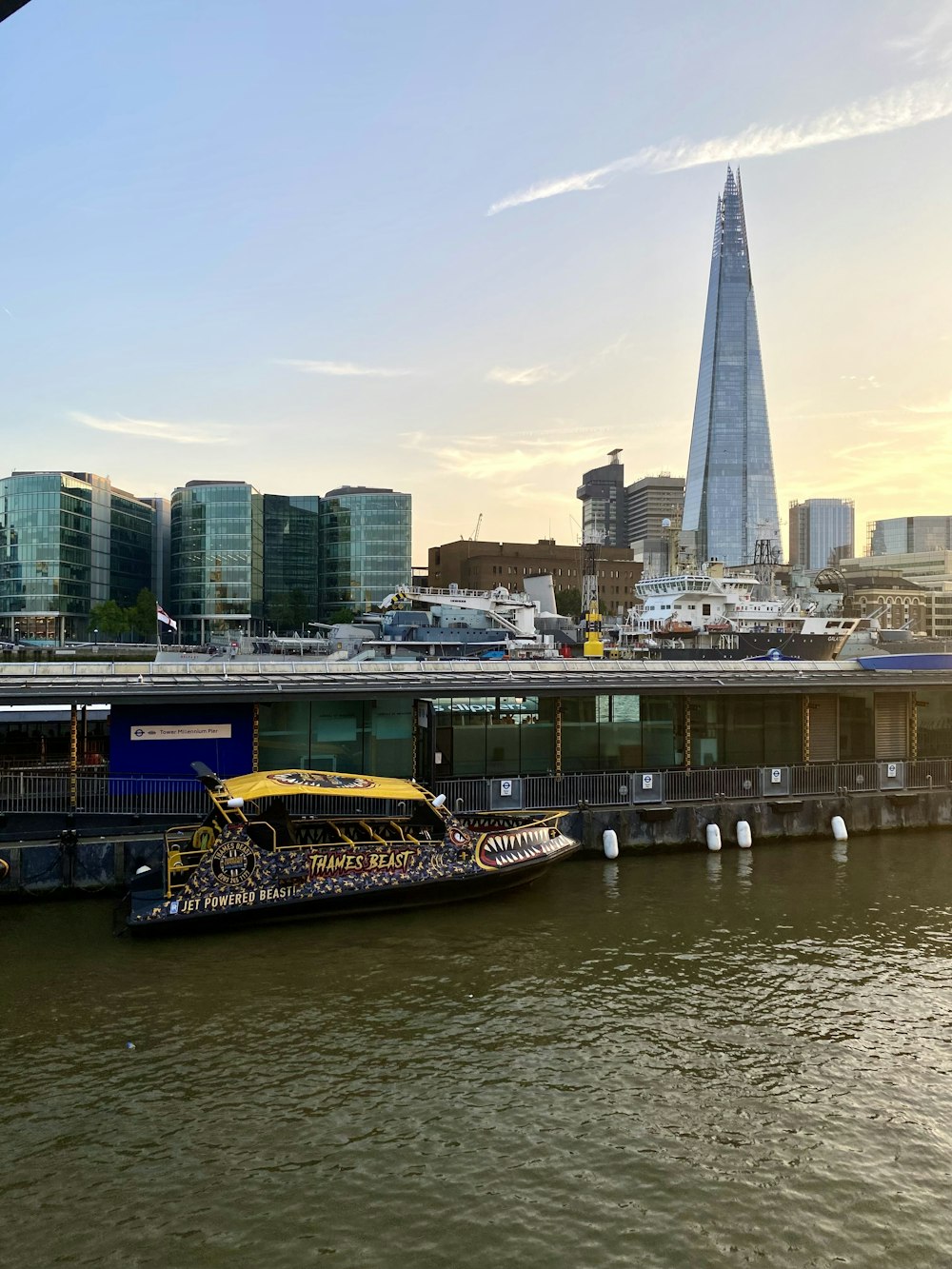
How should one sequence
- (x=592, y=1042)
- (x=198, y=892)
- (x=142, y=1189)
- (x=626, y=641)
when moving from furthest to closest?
(x=626, y=641) → (x=198, y=892) → (x=592, y=1042) → (x=142, y=1189)

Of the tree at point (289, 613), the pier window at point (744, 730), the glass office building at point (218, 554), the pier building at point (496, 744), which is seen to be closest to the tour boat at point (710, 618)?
the pier building at point (496, 744)

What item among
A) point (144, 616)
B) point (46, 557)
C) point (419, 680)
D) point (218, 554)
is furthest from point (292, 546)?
point (419, 680)

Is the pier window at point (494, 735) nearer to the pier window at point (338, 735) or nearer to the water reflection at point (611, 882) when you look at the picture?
the pier window at point (338, 735)

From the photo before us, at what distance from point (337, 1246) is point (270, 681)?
18.5 m

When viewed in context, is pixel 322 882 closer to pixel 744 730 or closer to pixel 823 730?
pixel 744 730

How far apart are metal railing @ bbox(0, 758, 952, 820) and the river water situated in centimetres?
349

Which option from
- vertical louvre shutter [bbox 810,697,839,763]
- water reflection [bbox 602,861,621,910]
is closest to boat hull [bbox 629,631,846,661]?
vertical louvre shutter [bbox 810,697,839,763]

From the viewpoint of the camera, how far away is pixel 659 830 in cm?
2723

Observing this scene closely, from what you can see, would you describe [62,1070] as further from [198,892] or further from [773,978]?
[773,978]

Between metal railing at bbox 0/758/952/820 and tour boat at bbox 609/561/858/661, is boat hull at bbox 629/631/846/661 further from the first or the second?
metal railing at bbox 0/758/952/820

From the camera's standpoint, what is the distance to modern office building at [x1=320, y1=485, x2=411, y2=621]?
584 feet

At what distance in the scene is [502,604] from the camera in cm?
9831

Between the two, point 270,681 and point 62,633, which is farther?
point 62,633

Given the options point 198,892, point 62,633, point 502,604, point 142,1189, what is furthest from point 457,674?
point 62,633
